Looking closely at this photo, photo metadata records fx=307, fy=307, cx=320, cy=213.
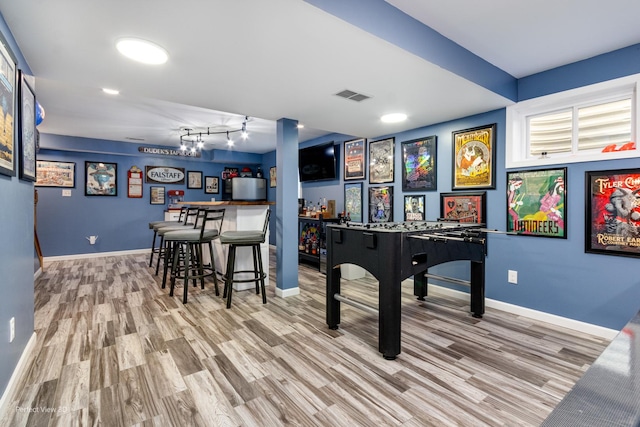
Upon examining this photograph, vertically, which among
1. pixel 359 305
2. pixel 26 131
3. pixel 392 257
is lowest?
pixel 359 305

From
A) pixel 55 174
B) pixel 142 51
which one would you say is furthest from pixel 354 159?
pixel 55 174

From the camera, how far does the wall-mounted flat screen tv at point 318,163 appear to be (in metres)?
5.43

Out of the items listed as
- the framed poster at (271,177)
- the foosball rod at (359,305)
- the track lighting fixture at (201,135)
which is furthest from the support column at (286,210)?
the framed poster at (271,177)

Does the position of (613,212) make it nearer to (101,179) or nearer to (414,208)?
(414,208)

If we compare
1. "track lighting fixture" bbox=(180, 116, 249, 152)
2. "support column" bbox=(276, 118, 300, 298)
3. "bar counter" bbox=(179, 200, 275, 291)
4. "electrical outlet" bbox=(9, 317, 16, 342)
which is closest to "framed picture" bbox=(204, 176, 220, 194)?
"track lighting fixture" bbox=(180, 116, 249, 152)

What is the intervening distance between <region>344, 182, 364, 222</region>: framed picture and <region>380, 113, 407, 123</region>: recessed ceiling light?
55.9 inches

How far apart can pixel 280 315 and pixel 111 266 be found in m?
3.98

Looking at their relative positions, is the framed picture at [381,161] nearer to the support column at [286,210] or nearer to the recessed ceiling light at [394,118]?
the recessed ceiling light at [394,118]

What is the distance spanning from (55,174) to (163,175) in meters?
1.86

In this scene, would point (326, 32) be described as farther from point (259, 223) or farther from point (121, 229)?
point (121, 229)

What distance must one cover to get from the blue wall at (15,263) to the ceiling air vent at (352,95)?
227 cm

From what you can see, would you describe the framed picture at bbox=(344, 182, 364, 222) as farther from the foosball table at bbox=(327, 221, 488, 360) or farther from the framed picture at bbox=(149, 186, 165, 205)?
the framed picture at bbox=(149, 186, 165, 205)

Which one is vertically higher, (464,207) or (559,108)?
(559,108)

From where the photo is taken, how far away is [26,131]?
1.99 meters
